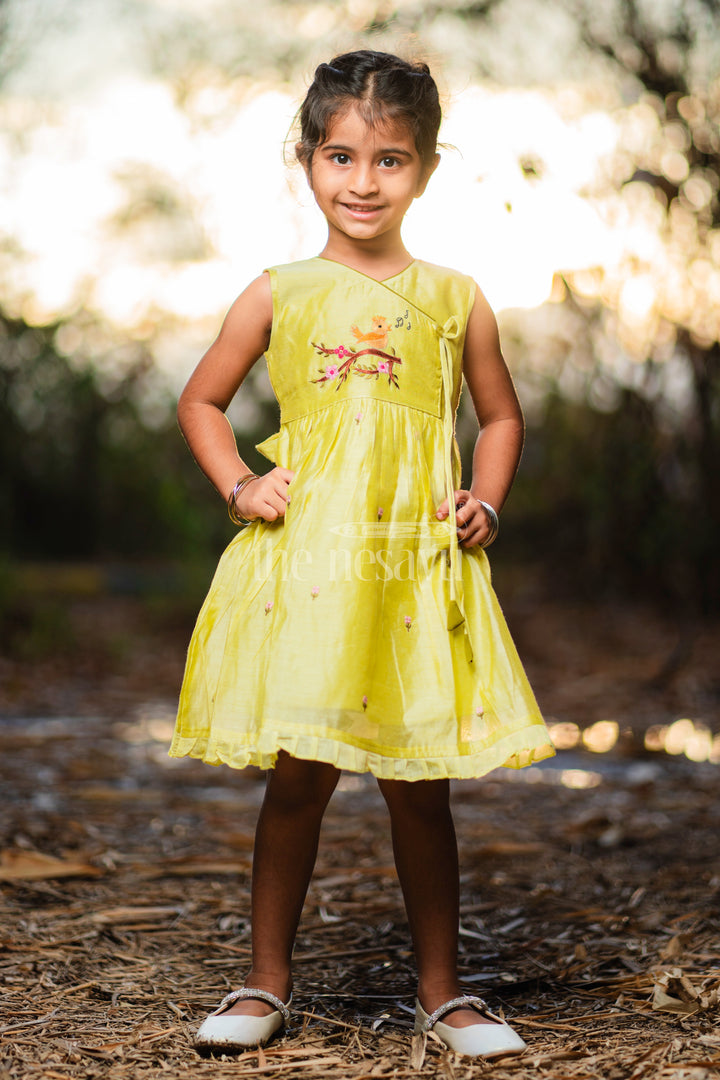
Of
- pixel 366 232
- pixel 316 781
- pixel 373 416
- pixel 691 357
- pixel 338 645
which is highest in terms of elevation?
pixel 691 357

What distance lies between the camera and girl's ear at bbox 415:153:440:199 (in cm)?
185

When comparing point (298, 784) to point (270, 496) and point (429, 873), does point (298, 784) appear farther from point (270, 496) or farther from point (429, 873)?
point (270, 496)

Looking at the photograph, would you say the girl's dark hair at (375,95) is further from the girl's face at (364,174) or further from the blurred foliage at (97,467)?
the blurred foliage at (97,467)

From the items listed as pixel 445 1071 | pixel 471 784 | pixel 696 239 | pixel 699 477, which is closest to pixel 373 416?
pixel 445 1071

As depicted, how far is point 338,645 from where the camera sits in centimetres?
167

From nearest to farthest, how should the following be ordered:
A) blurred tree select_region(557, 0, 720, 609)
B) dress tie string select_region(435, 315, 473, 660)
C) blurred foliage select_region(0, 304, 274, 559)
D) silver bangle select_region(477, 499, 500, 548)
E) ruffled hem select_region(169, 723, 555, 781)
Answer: ruffled hem select_region(169, 723, 555, 781)
dress tie string select_region(435, 315, 473, 660)
silver bangle select_region(477, 499, 500, 548)
blurred tree select_region(557, 0, 720, 609)
blurred foliage select_region(0, 304, 274, 559)

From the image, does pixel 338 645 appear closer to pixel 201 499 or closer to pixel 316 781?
pixel 316 781

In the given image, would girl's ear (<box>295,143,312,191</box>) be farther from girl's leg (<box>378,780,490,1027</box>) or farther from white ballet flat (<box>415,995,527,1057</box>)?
white ballet flat (<box>415,995,527,1057</box>)

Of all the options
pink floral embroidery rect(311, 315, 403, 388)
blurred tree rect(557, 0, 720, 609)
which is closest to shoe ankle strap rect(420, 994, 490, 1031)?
pink floral embroidery rect(311, 315, 403, 388)

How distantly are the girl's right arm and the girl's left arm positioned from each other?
0.37 meters

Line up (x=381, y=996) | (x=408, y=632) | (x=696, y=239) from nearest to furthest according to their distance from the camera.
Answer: (x=408, y=632)
(x=381, y=996)
(x=696, y=239)

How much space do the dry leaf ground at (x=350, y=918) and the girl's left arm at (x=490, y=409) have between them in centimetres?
88

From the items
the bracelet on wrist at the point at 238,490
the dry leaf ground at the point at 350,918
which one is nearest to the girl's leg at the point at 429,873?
the dry leaf ground at the point at 350,918

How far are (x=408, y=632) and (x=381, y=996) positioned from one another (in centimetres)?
73
